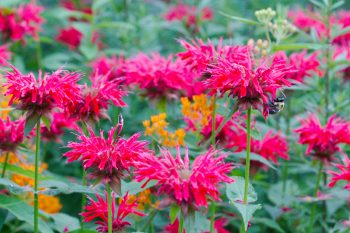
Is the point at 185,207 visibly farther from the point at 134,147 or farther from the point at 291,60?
the point at 291,60

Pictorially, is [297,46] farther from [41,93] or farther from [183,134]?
[41,93]

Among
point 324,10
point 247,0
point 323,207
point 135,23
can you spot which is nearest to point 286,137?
point 323,207

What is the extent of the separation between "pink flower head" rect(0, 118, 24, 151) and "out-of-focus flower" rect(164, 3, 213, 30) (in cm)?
161

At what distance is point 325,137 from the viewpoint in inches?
75.1

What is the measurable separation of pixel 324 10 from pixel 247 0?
5.46 ft

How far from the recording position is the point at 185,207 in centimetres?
127

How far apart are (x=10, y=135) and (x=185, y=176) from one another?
0.66 metres

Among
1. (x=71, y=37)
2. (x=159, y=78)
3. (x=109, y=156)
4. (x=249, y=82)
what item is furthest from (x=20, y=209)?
(x=71, y=37)

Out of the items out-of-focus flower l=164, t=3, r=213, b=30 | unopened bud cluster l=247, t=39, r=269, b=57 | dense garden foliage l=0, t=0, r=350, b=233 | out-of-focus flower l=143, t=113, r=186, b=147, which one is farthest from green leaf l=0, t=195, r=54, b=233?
out-of-focus flower l=164, t=3, r=213, b=30

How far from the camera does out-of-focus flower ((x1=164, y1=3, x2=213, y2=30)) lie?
127 inches

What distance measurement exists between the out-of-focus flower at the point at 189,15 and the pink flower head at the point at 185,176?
1926 mm

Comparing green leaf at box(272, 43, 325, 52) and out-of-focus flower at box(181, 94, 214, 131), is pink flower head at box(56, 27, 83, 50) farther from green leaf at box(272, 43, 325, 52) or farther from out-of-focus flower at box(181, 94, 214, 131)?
green leaf at box(272, 43, 325, 52)

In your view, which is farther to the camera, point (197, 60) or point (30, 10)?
point (30, 10)

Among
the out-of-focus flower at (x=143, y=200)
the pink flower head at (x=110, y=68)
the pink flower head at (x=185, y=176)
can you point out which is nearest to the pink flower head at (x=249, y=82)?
the pink flower head at (x=185, y=176)
